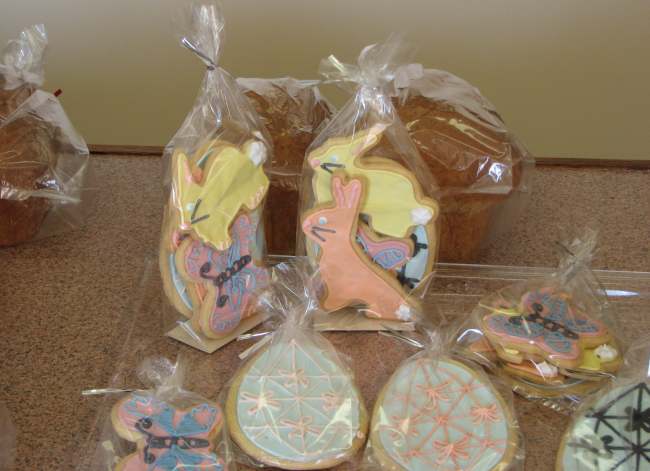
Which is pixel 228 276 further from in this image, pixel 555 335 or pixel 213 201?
pixel 555 335

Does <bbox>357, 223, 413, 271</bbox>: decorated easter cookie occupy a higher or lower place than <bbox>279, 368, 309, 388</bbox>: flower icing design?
higher

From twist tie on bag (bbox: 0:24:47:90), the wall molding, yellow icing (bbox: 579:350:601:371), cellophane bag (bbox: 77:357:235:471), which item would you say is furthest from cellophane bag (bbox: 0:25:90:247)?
yellow icing (bbox: 579:350:601:371)

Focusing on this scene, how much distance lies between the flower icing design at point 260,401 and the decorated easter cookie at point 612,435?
31 centimetres

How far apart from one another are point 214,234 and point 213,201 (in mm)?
39

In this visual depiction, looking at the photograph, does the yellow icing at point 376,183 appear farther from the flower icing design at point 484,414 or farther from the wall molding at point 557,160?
the wall molding at point 557,160

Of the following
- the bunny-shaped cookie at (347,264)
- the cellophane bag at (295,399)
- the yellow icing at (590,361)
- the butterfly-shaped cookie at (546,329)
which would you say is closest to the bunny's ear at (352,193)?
the bunny-shaped cookie at (347,264)

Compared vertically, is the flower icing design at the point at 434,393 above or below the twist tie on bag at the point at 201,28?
below

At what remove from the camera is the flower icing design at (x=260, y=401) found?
30.5 inches

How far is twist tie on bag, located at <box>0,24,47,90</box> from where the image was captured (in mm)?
1034

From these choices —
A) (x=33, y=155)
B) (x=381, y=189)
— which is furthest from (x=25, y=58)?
(x=381, y=189)

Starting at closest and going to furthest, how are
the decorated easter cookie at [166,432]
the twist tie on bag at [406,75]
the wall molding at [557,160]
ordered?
the decorated easter cookie at [166,432]
the twist tie on bag at [406,75]
the wall molding at [557,160]

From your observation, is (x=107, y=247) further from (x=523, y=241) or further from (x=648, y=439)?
(x=648, y=439)

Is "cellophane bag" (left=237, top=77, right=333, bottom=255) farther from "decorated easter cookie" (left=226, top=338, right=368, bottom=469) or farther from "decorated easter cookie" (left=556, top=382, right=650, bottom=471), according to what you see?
"decorated easter cookie" (left=556, top=382, right=650, bottom=471)

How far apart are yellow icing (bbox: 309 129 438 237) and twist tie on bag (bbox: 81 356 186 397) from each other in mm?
259
